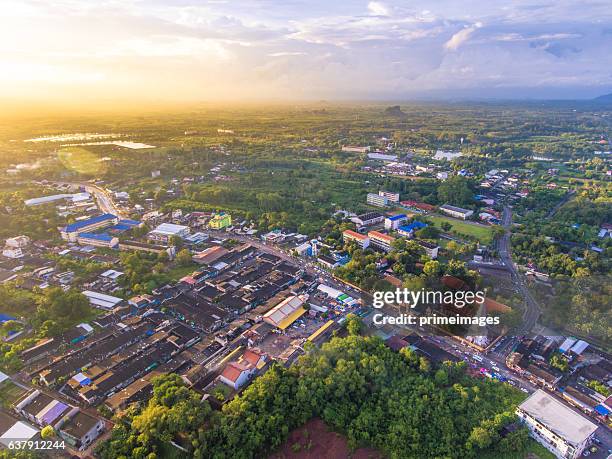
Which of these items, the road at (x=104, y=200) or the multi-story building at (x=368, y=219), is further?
the road at (x=104, y=200)

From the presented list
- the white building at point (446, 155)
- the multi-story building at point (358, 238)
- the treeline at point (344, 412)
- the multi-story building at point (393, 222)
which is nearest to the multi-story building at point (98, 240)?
the treeline at point (344, 412)

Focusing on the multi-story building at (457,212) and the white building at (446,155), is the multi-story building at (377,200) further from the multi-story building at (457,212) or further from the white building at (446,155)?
the white building at (446,155)

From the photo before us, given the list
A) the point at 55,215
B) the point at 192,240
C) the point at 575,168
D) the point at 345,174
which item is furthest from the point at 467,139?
the point at 55,215

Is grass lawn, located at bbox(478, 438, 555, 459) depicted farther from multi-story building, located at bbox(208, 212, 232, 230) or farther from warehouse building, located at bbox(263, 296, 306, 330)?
multi-story building, located at bbox(208, 212, 232, 230)

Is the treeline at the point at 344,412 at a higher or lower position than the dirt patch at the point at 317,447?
higher

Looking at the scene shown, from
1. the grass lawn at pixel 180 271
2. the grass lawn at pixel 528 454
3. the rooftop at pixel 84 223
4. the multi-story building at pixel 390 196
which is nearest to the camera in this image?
the grass lawn at pixel 528 454

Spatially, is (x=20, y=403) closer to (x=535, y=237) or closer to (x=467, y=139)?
(x=535, y=237)

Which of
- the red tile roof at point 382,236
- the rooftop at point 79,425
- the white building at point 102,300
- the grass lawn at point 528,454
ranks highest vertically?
the red tile roof at point 382,236
